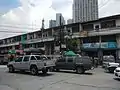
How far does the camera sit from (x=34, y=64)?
19.5 meters

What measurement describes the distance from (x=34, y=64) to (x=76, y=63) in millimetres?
5080

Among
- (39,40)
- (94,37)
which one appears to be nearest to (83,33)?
(94,37)

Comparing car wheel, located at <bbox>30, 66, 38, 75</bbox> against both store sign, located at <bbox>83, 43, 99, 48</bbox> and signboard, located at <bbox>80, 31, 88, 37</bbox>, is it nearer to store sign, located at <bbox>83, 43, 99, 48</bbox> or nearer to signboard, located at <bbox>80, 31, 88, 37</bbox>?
store sign, located at <bbox>83, 43, 99, 48</bbox>

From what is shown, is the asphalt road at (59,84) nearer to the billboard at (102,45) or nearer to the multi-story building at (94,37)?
the multi-story building at (94,37)

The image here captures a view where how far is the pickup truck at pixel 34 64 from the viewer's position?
1901 centimetres

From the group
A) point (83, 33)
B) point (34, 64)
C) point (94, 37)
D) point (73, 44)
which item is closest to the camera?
point (34, 64)

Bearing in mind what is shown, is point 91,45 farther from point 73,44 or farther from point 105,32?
point 105,32

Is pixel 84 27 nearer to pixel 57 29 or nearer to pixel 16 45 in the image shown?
pixel 57 29

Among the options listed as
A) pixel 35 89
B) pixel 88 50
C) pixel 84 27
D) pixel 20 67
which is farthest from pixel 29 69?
pixel 84 27

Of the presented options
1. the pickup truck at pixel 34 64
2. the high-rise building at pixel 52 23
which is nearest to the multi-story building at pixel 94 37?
the high-rise building at pixel 52 23

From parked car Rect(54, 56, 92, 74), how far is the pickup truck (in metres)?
3.01

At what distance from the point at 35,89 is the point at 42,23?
34.6 meters

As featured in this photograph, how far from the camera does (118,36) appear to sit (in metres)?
34.0

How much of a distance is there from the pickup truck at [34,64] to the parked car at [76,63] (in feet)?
9.87
